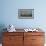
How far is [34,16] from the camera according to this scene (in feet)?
13.4

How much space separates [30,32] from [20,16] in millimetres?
775

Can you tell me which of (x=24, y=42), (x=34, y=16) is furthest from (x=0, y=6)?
(x=24, y=42)

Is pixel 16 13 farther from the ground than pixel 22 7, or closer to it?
closer to it

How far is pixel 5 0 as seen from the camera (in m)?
4.05

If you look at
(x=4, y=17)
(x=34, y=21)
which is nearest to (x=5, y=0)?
(x=4, y=17)

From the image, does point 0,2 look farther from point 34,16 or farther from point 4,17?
point 34,16

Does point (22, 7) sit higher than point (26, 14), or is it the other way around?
point (22, 7)

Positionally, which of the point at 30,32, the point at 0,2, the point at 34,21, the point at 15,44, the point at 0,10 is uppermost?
the point at 0,2

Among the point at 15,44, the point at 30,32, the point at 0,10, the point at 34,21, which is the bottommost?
the point at 15,44

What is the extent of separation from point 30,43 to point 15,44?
1.42 feet

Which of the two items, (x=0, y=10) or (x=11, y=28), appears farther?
(x=0, y=10)

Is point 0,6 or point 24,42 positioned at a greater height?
point 0,6

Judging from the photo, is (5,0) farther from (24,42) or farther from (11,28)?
(24,42)

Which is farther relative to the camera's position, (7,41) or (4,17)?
(4,17)
